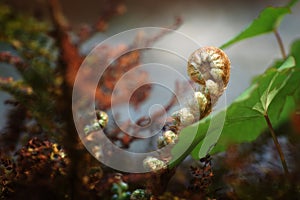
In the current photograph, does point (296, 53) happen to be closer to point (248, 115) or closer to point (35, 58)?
point (248, 115)

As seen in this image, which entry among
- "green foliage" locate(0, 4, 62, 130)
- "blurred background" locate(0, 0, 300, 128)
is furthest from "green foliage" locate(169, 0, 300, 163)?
"blurred background" locate(0, 0, 300, 128)

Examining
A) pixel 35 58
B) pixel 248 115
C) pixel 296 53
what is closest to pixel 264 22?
pixel 296 53

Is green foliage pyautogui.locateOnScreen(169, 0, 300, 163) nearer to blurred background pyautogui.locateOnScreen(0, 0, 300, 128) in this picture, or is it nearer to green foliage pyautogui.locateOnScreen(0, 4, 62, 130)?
green foliage pyautogui.locateOnScreen(0, 4, 62, 130)

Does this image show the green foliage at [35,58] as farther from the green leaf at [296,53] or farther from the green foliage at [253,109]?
the green leaf at [296,53]

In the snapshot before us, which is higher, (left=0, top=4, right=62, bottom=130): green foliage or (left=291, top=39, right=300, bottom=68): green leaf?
(left=291, top=39, right=300, bottom=68): green leaf

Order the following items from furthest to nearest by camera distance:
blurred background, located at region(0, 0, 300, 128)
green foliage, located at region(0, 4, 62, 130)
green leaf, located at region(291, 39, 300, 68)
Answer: blurred background, located at region(0, 0, 300, 128)
green leaf, located at region(291, 39, 300, 68)
green foliage, located at region(0, 4, 62, 130)

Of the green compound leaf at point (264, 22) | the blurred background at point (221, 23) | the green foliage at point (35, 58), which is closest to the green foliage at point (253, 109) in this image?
the green compound leaf at point (264, 22)

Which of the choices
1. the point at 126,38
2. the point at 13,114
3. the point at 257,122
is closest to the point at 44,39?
the point at 13,114
